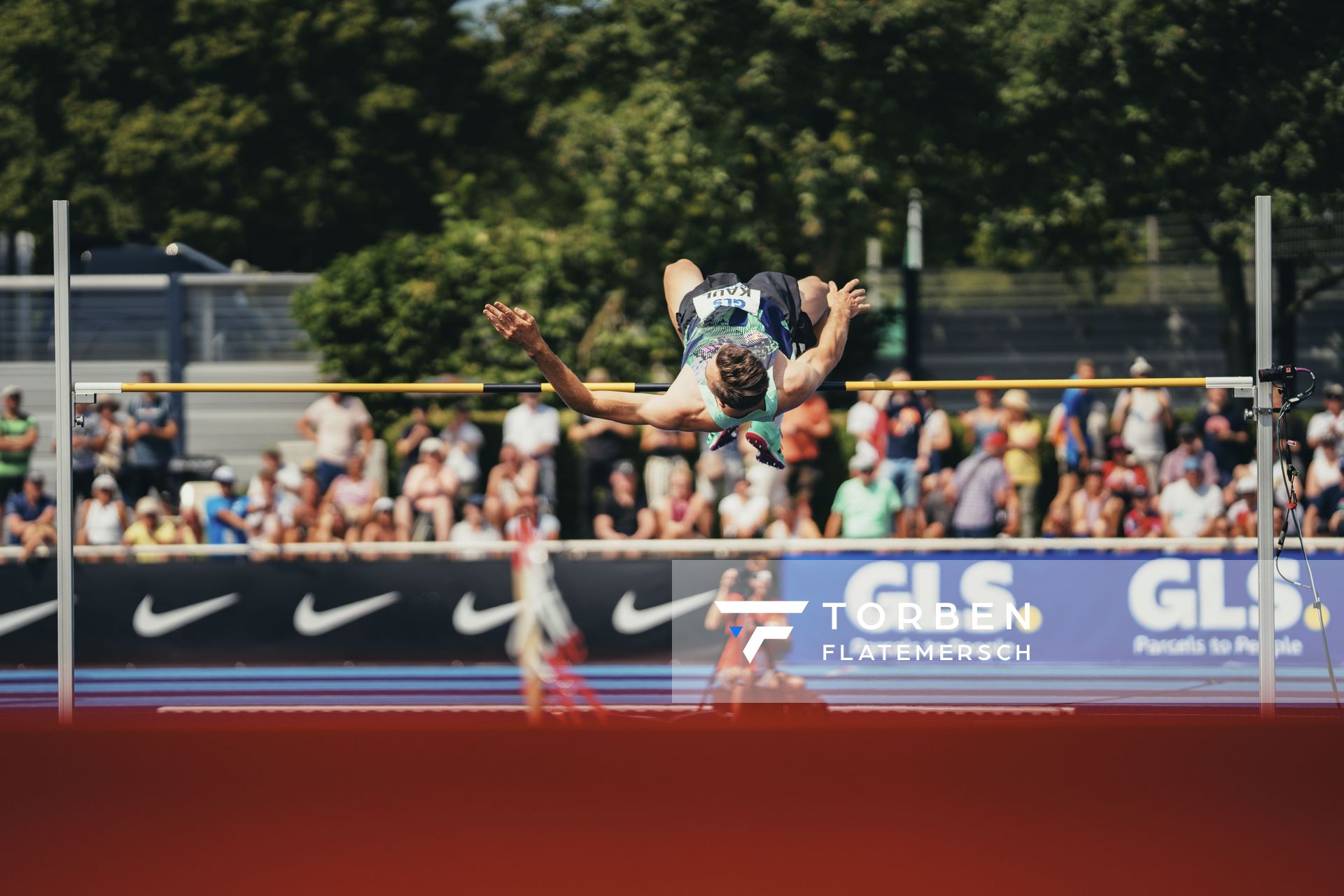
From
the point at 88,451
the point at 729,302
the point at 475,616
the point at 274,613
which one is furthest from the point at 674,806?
the point at 88,451

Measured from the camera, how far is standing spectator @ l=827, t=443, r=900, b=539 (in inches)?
353

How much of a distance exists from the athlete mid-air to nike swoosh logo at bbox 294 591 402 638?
11.4 feet

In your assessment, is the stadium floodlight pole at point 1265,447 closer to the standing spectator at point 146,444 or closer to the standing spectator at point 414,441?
the standing spectator at point 414,441

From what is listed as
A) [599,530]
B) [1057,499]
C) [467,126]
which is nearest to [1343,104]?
[1057,499]

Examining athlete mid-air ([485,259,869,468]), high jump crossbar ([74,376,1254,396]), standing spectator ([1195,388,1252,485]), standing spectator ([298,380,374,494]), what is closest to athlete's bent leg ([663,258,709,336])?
athlete mid-air ([485,259,869,468])

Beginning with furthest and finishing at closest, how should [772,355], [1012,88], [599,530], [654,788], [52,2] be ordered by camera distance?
[52,2], [1012,88], [599,530], [772,355], [654,788]

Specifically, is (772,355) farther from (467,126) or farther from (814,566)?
(467,126)

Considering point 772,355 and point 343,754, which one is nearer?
point 343,754

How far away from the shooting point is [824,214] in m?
16.3

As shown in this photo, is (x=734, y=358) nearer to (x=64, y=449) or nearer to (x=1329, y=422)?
(x=64, y=449)

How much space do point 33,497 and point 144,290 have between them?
5.04m

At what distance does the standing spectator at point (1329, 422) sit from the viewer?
372 inches

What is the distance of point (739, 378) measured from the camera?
17.8ft

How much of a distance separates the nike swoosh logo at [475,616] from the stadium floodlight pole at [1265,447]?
4253mm
